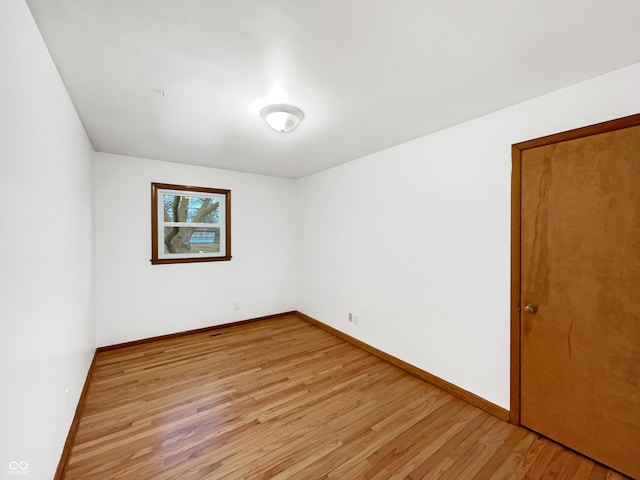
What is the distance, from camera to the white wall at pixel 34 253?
39.1 inches

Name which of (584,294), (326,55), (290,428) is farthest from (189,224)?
(584,294)

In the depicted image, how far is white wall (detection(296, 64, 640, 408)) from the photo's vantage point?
1.96 metres

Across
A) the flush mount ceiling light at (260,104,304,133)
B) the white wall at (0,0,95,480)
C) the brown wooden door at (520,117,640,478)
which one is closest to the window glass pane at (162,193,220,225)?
the white wall at (0,0,95,480)

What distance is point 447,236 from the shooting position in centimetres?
248

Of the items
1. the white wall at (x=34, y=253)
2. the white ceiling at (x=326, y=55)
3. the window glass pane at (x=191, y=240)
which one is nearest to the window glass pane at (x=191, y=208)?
the window glass pane at (x=191, y=240)

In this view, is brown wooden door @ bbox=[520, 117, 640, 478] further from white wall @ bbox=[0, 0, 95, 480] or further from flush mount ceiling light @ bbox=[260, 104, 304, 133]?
white wall @ bbox=[0, 0, 95, 480]

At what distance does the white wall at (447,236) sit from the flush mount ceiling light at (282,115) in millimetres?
1359

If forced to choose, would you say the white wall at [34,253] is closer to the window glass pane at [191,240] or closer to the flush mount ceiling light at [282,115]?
the flush mount ceiling light at [282,115]

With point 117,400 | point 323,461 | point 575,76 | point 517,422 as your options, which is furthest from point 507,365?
point 117,400

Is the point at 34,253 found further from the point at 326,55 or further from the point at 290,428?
the point at 290,428

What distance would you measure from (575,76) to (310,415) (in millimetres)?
3077

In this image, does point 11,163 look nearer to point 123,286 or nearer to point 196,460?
point 196,460

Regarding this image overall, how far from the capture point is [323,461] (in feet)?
5.61

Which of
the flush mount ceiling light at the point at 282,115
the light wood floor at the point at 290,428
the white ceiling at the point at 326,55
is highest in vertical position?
the white ceiling at the point at 326,55
